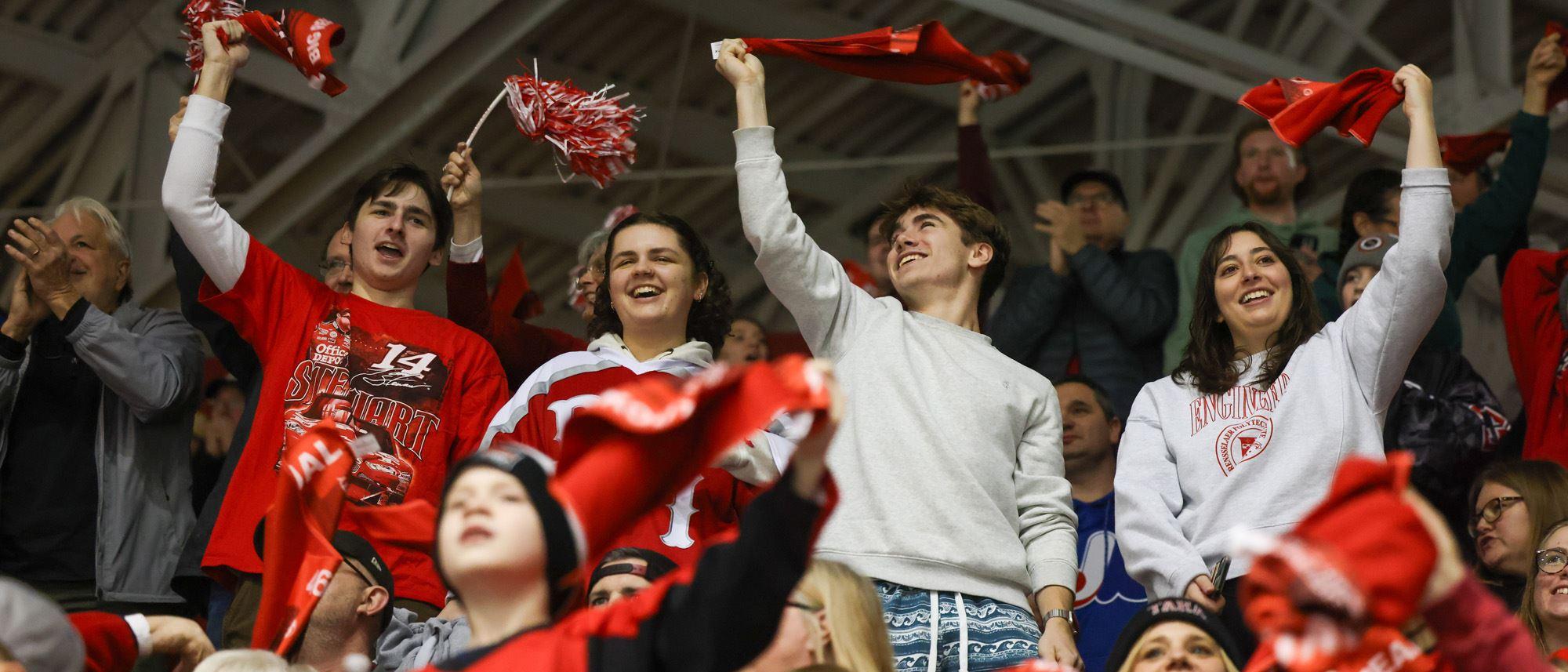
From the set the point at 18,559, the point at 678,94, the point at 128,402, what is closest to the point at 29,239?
the point at 128,402

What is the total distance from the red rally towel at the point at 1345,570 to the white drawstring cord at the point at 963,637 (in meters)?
1.31

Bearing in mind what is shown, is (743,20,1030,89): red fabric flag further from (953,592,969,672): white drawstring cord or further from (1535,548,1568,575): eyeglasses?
(1535,548,1568,575): eyeglasses

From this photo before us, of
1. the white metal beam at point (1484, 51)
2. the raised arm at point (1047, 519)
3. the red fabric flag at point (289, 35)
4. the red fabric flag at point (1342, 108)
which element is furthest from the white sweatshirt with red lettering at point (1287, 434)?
the white metal beam at point (1484, 51)

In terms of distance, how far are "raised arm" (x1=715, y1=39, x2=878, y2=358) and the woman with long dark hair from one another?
727 millimetres

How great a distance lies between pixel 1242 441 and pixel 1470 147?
2480 millimetres

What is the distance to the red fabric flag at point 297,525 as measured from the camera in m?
3.07

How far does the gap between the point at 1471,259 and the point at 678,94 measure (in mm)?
4678

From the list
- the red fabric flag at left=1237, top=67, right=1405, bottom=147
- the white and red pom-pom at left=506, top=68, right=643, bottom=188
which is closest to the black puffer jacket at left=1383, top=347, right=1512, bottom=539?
the red fabric flag at left=1237, top=67, right=1405, bottom=147

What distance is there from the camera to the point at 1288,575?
6.86 ft

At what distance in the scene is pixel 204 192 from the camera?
412cm

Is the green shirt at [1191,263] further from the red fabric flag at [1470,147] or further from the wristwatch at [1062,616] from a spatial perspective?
the wristwatch at [1062,616]

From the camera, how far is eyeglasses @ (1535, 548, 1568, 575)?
4.01 metres

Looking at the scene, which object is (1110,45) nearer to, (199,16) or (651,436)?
(199,16)

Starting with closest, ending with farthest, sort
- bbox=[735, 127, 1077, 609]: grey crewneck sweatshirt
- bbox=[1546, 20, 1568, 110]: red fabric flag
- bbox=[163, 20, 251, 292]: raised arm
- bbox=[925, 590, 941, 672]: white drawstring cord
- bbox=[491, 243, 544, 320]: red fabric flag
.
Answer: bbox=[925, 590, 941, 672]: white drawstring cord
bbox=[735, 127, 1077, 609]: grey crewneck sweatshirt
bbox=[163, 20, 251, 292]: raised arm
bbox=[491, 243, 544, 320]: red fabric flag
bbox=[1546, 20, 1568, 110]: red fabric flag
